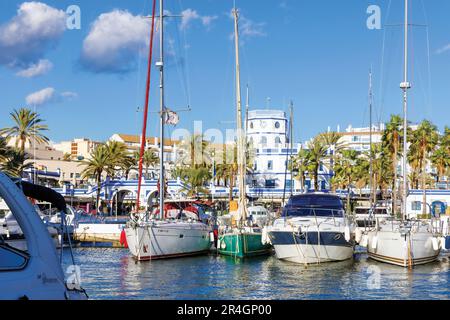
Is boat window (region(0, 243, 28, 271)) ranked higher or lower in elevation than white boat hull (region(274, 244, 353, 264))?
higher

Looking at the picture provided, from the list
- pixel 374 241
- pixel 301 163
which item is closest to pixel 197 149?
pixel 301 163

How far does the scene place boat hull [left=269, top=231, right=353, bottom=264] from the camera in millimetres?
30284

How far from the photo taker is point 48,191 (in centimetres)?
898

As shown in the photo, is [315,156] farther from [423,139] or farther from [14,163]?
[14,163]

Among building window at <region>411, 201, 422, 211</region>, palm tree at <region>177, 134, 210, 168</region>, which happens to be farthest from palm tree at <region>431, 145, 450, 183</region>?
palm tree at <region>177, 134, 210, 168</region>

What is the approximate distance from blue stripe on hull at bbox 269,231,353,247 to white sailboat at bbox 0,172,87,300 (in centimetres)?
2319

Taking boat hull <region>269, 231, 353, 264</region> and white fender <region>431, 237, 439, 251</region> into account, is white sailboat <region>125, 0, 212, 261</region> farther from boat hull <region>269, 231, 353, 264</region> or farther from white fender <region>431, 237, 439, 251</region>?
white fender <region>431, 237, 439, 251</region>

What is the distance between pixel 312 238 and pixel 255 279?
4.55 meters

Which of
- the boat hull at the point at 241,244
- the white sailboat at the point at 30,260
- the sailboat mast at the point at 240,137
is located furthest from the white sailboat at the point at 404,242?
the white sailboat at the point at 30,260

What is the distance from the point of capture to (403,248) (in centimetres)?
3038

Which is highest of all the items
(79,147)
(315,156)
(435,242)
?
(79,147)

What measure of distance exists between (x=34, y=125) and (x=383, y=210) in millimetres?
40274

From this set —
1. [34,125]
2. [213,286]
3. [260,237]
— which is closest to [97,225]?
[260,237]

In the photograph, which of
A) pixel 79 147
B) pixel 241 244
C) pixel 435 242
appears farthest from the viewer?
pixel 79 147
